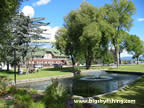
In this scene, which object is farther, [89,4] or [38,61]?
[38,61]

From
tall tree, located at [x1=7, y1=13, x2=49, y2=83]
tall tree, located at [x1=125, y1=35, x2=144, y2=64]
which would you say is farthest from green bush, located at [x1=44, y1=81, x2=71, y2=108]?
tall tree, located at [x1=125, y1=35, x2=144, y2=64]

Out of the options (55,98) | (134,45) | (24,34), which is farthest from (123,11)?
(134,45)

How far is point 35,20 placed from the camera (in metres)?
27.9

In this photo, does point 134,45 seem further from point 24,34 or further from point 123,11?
point 24,34

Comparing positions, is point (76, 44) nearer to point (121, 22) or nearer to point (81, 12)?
point (81, 12)

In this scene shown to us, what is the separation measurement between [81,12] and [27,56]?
603 inches

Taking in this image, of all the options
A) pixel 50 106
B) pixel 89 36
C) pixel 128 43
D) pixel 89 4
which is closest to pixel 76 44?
pixel 89 36

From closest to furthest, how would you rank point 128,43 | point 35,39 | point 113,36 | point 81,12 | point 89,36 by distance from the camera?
point 35,39, point 89,36, point 81,12, point 113,36, point 128,43

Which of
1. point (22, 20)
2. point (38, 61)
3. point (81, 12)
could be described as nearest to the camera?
point (22, 20)

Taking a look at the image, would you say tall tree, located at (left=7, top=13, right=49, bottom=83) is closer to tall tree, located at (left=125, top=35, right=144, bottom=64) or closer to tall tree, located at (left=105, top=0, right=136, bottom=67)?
tall tree, located at (left=105, top=0, right=136, bottom=67)

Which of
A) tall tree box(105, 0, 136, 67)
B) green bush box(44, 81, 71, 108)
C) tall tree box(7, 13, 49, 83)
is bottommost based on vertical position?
green bush box(44, 81, 71, 108)

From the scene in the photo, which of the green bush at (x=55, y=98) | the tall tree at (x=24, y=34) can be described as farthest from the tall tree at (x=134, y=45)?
the green bush at (x=55, y=98)

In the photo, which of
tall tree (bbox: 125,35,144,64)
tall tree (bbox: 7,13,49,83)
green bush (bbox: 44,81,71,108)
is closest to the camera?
green bush (bbox: 44,81,71,108)

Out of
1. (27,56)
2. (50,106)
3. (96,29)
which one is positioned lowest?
(50,106)
